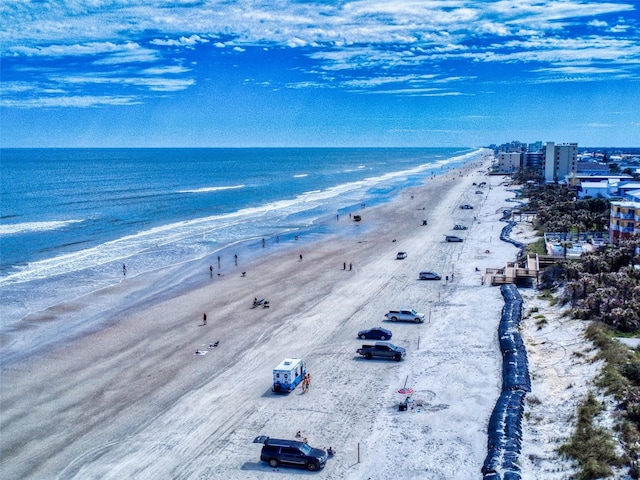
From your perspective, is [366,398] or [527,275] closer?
[366,398]

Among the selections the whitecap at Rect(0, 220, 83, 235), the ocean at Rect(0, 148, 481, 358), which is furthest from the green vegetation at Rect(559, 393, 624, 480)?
the whitecap at Rect(0, 220, 83, 235)

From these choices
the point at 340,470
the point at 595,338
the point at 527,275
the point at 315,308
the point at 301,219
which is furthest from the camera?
the point at 301,219

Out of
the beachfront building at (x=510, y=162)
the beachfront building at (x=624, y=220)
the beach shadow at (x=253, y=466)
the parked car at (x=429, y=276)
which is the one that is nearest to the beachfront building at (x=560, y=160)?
the beachfront building at (x=510, y=162)

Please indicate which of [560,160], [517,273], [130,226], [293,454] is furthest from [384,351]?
[560,160]

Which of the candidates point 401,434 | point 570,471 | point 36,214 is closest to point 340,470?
point 401,434

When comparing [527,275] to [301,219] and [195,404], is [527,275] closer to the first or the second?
[195,404]

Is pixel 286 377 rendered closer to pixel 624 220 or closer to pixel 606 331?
pixel 606 331

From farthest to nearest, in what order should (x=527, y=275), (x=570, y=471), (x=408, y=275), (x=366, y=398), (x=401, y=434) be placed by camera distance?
(x=408, y=275) < (x=527, y=275) < (x=366, y=398) < (x=401, y=434) < (x=570, y=471)

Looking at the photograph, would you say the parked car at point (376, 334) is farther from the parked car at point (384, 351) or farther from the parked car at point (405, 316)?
the parked car at point (405, 316)
